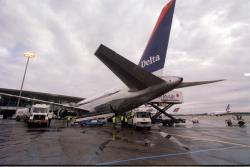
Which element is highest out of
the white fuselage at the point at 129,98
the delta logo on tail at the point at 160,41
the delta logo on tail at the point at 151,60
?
the delta logo on tail at the point at 160,41

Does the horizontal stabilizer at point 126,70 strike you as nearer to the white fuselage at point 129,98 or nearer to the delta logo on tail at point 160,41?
the white fuselage at point 129,98

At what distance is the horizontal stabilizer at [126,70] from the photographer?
327 inches

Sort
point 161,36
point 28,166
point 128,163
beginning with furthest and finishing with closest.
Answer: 1. point 161,36
2. point 128,163
3. point 28,166

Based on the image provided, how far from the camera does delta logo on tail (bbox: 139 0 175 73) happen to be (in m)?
13.6

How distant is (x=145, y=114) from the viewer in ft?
70.3

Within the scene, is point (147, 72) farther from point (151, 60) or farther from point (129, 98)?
point (129, 98)

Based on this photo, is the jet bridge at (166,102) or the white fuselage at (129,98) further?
the jet bridge at (166,102)

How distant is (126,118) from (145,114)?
19.6 feet

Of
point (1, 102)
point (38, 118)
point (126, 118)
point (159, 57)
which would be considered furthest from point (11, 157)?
point (1, 102)

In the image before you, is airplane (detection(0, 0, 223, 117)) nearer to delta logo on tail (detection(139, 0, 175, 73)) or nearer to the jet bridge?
delta logo on tail (detection(139, 0, 175, 73))

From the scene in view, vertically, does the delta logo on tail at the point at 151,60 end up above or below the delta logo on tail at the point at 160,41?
below

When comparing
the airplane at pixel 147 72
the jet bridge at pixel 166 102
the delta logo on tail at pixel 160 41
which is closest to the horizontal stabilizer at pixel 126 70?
the airplane at pixel 147 72

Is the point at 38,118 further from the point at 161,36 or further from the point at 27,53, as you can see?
the point at 27,53

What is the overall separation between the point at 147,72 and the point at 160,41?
16.0ft
